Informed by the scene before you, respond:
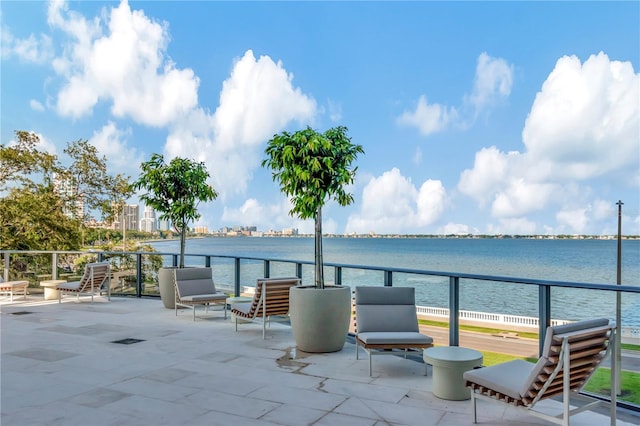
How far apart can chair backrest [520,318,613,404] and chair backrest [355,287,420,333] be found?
2.19 metres

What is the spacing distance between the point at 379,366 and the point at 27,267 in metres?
9.92

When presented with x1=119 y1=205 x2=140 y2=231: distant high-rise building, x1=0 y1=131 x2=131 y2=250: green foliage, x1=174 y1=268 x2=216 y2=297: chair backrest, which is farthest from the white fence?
x1=119 y1=205 x2=140 y2=231: distant high-rise building

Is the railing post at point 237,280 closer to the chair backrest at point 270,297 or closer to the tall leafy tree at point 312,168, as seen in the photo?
the chair backrest at point 270,297

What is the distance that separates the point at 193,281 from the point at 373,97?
55.6 meters

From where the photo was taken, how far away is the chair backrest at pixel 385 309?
18.1ft

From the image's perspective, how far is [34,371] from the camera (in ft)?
16.8

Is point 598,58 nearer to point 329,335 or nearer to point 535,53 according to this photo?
point 535,53

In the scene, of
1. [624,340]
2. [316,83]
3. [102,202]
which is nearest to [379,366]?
[624,340]

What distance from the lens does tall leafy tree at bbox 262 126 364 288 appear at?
6.05m

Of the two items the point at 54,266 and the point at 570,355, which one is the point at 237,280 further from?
the point at 570,355

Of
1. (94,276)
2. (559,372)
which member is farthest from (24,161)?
(559,372)

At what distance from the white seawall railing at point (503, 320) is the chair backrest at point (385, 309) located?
0.14 meters

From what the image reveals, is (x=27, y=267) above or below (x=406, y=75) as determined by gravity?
below

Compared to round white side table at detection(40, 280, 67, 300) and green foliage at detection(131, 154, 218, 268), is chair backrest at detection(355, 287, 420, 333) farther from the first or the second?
round white side table at detection(40, 280, 67, 300)
